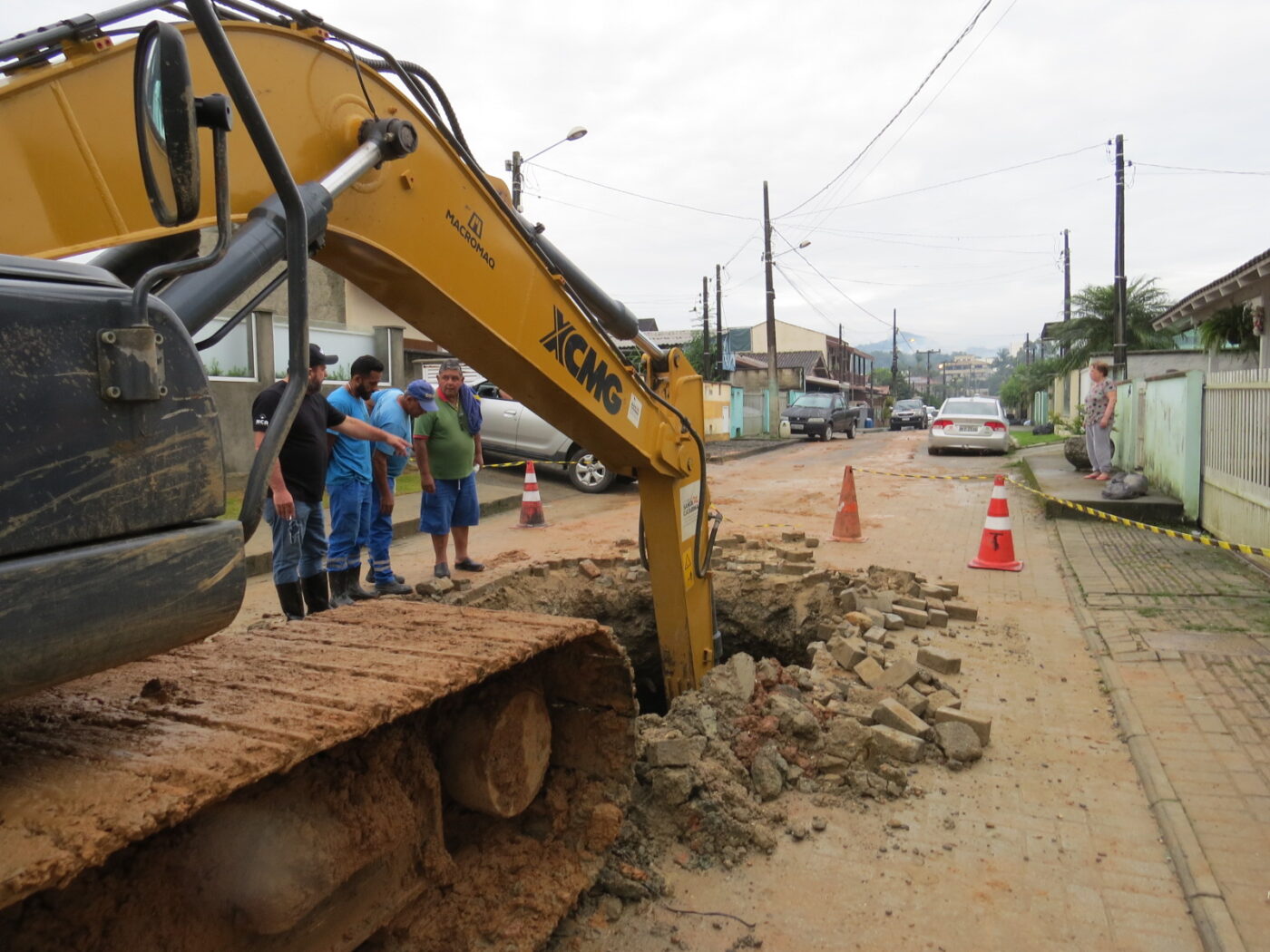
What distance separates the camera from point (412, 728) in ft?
8.91

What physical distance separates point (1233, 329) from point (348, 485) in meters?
15.8

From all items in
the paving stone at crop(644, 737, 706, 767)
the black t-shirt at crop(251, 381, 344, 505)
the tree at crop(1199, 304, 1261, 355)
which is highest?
the tree at crop(1199, 304, 1261, 355)

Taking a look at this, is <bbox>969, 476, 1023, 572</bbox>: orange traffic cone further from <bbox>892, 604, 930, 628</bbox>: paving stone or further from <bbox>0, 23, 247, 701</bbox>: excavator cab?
<bbox>0, 23, 247, 701</bbox>: excavator cab

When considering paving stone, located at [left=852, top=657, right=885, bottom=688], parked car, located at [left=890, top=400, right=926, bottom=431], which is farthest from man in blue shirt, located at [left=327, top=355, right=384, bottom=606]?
parked car, located at [left=890, top=400, right=926, bottom=431]

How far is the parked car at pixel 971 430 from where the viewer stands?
2112 centimetres

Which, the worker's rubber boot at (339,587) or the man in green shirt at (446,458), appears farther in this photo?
the man in green shirt at (446,458)

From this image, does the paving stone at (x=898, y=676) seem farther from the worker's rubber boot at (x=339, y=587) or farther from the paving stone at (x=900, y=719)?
the worker's rubber boot at (x=339, y=587)

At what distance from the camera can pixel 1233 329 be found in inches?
614

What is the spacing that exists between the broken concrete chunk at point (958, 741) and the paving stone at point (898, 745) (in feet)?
0.33

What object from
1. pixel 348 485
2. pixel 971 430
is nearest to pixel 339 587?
pixel 348 485

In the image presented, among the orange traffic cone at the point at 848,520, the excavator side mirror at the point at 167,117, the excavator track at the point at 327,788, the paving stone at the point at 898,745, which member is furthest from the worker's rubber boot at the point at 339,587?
the orange traffic cone at the point at 848,520

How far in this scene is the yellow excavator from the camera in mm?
1514

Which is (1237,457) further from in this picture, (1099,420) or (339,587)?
(339,587)

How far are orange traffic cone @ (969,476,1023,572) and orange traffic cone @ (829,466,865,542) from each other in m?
1.45
